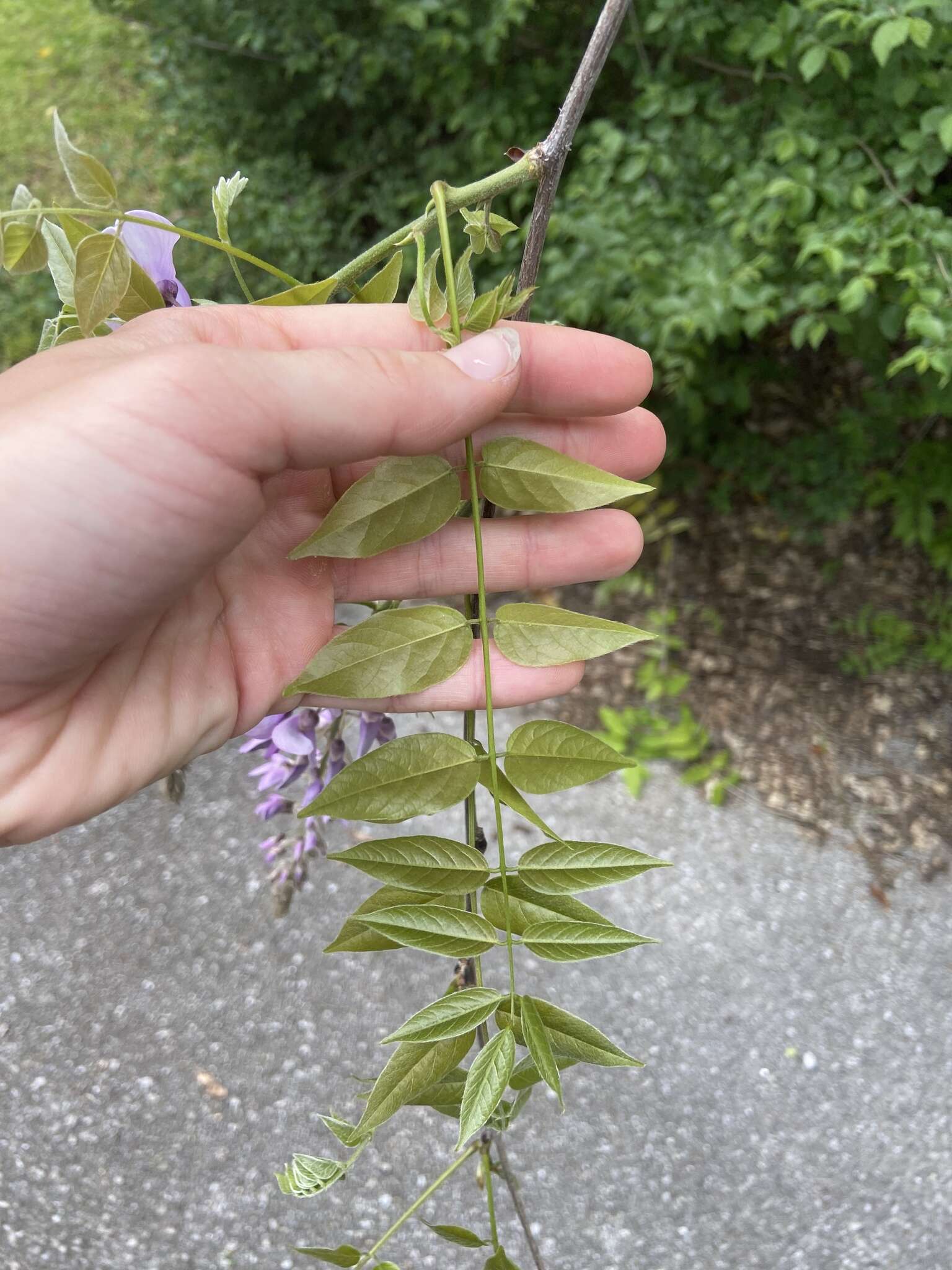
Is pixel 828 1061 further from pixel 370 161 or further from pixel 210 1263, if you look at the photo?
pixel 370 161

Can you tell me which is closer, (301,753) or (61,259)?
(61,259)

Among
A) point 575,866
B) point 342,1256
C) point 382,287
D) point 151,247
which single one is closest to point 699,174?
point 382,287

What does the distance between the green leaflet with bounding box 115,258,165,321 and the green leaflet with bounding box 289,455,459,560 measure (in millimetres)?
238

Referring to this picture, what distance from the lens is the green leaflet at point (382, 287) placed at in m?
0.86

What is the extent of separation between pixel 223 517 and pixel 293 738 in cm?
30

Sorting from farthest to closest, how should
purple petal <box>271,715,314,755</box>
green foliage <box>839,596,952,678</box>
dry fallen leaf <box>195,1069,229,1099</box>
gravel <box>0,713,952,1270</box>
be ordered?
green foliage <box>839,596,952,678</box> < dry fallen leaf <box>195,1069,229,1099</box> < gravel <box>0,713,952,1270</box> < purple petal <box>271,715,314,755</box>

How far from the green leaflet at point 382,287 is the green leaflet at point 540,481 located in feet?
0.57

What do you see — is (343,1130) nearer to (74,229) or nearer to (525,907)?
(525,907)

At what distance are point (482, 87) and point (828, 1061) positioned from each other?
2.29 meters

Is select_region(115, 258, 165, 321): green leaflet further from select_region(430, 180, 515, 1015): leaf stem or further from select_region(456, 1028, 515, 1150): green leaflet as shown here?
select_region(456, 1028, 515, 1150): green leaflet

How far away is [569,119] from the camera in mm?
823

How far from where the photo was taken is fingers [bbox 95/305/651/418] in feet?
3.13

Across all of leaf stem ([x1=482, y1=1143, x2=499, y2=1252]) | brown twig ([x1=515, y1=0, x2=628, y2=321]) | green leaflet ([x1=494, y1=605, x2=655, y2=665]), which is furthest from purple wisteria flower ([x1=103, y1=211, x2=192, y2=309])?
leaf stem ([x1=482, y1=1143, x2=499, y2=1252])

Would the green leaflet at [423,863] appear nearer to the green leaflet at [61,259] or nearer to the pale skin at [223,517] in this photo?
the pale skin at [223,517]
